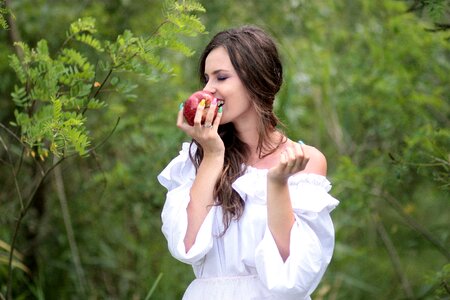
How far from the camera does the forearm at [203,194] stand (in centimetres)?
280

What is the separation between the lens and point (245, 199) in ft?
9.30

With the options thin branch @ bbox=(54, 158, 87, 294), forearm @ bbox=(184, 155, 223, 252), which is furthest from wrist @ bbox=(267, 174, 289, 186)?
thin branch @ bbox=(54, 158, 87, 294)

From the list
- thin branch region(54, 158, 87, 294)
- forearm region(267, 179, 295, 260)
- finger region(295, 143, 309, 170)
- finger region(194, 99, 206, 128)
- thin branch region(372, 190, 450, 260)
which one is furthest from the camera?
thin branch region(54, 158, 87, 294)

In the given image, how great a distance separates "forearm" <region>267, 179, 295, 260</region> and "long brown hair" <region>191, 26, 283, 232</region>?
193 mm

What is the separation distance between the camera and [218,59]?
2.89 metres

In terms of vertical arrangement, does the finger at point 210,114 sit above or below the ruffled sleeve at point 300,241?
above

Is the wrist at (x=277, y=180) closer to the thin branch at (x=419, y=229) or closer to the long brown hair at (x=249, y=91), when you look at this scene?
the long brown hair at (x=249, y=91)

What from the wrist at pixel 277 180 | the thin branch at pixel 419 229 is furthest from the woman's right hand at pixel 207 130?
the thin branch at pixel 419 229

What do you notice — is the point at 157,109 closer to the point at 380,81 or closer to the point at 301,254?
the point at 380,81

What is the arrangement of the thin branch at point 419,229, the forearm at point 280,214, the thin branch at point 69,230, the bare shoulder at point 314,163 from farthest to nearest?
the thin branch at point 69,230 < the thin branch at point 419,229 < the bare shoulder at point 314,163 < the forearm at point 280,214

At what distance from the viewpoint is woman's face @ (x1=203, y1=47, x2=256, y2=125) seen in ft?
9.34

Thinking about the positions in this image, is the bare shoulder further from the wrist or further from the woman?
the wrist

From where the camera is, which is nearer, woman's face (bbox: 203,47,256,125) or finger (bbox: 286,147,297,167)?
finger (bbox: 286,147,297,167)

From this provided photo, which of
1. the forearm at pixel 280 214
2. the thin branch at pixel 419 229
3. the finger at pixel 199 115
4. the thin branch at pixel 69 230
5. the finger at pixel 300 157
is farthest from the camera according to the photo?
the thin branch at pixel 69 230
